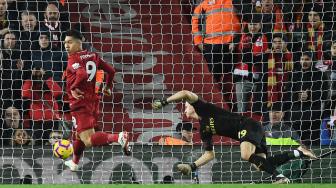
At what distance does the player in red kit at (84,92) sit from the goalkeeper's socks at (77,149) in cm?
7

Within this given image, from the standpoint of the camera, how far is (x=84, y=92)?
39.3 feet

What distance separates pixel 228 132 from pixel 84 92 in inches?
70.8

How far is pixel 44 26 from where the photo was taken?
45.8 ft

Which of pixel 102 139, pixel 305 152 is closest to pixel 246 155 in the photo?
pixel 305 152

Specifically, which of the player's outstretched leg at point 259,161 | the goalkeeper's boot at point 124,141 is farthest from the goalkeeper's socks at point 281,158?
the goalkeeper's boot at point 124,141

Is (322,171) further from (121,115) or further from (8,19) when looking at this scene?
(8,19)

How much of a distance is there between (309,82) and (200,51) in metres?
1.59

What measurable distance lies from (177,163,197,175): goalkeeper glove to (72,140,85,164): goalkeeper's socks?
121 cm

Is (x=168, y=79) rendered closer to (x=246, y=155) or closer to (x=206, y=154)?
(x=206, y=154)

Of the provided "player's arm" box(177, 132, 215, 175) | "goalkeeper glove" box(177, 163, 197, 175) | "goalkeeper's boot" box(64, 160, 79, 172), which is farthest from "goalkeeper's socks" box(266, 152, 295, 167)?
"goalkeeper's boot" box(64, 160, 79, 172)

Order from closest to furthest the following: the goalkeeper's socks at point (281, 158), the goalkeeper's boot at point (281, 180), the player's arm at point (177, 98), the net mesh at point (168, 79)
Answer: the player's arm at point (177, 98), the goalkeeper's boot at point (281, 180), the goalkeeper's socks at point (281, 158), the net mesh at point (168, 79)

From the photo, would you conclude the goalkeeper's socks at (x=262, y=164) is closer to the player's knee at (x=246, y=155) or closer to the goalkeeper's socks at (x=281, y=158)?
the player's knee at (x=246, y=155)

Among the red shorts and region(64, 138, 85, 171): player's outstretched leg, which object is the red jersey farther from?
region(64, 138, 85, 171): player's outstretched leg

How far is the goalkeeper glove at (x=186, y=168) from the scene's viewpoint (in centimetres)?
1208
